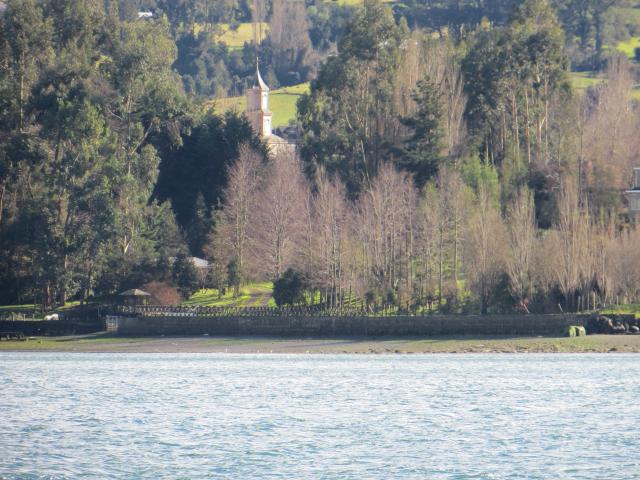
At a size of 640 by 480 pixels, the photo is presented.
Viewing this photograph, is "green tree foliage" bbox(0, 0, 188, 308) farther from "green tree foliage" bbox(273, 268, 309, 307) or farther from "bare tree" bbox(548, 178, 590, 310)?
"bare tree" bbox(548, 178, 590, 310)

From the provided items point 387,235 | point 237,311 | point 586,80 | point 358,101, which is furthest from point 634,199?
point 586,80

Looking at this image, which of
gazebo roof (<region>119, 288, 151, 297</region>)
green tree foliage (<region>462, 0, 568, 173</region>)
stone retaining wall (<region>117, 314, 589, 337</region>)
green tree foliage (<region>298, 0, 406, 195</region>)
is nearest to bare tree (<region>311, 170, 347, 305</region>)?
stone retaining wall (<region>117, 314, 589, 337</region>)

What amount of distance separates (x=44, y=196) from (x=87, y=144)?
4.50 meters

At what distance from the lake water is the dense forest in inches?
495

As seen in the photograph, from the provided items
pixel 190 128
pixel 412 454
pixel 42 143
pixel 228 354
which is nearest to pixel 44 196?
pixel 42 143

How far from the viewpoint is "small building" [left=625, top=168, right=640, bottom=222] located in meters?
80.8

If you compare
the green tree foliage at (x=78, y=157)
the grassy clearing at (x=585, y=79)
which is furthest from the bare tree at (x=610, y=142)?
the grassy clearing at (x=585, y=79)

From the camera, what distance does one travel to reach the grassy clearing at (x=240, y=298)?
259ft

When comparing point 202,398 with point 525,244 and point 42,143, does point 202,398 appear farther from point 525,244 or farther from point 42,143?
point 42,143

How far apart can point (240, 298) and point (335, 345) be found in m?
16.3

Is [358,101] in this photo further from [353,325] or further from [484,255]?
[353,325]

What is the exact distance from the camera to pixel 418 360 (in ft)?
199

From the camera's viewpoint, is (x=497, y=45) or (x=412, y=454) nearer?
(x=412, y=454)

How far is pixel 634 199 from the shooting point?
268 feet
